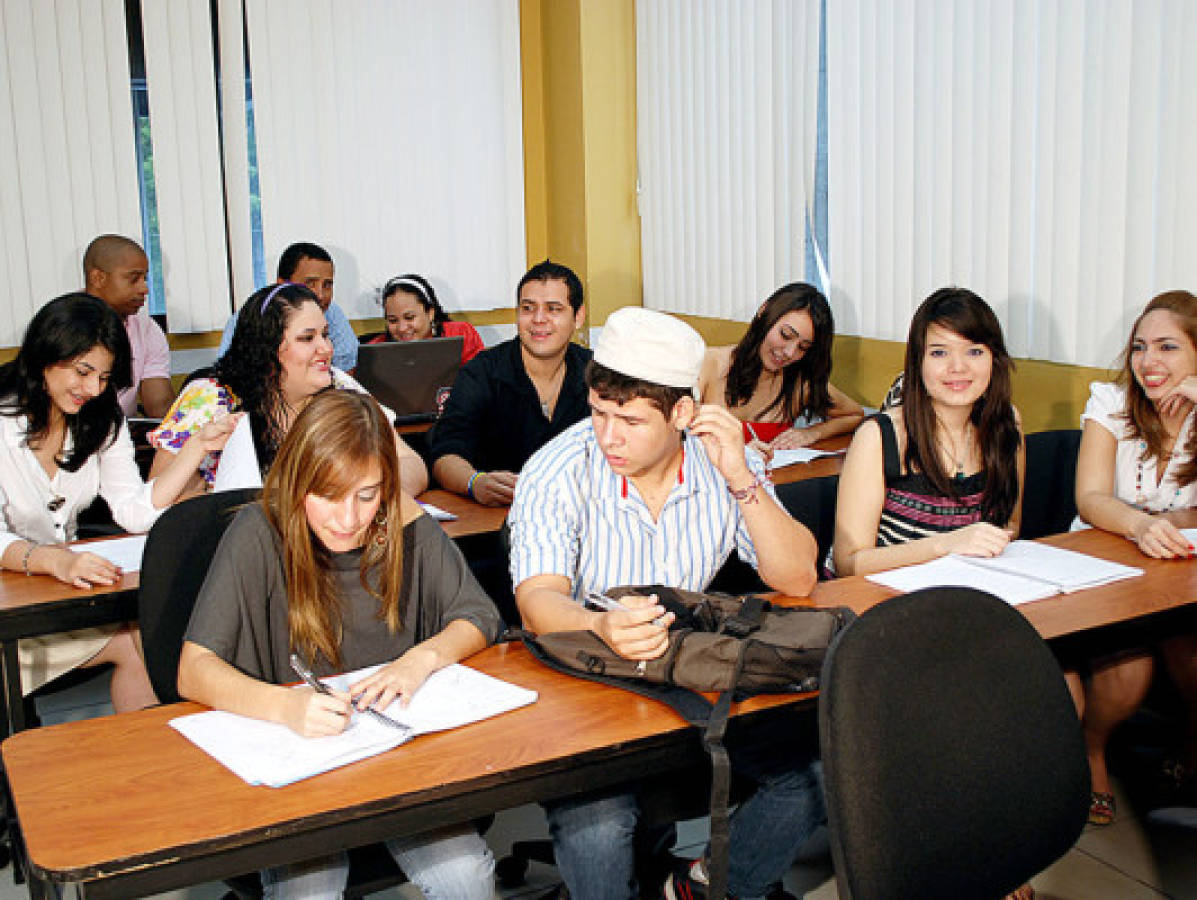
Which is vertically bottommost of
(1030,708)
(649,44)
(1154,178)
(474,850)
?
(474,850)

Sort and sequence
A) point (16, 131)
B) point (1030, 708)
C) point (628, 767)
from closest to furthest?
point (1030, 708) → point (628, 767) → point (16, 131)

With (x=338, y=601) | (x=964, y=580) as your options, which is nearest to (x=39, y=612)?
(x=338, y=601)

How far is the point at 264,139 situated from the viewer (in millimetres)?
5762

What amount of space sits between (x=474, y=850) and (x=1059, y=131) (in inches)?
112

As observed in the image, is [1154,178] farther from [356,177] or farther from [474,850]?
[356,177]

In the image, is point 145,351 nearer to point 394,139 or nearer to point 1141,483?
point 394,139

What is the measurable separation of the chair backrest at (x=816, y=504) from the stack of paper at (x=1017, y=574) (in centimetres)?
41

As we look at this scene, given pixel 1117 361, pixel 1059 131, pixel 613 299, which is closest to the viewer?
pixel 1117 361

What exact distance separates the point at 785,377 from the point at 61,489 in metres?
2.40

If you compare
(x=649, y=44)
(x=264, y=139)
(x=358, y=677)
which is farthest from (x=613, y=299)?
(x=358, y=677)

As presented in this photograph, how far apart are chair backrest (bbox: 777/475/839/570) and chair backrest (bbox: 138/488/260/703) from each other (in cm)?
132

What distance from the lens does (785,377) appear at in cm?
424

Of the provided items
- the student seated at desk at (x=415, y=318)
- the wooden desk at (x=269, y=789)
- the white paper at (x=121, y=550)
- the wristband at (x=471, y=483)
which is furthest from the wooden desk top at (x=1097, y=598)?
the student seated at desk at (x=415, y=318)

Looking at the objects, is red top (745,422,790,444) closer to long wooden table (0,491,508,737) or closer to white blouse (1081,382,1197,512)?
white blouse (1081,382,1197,512)
